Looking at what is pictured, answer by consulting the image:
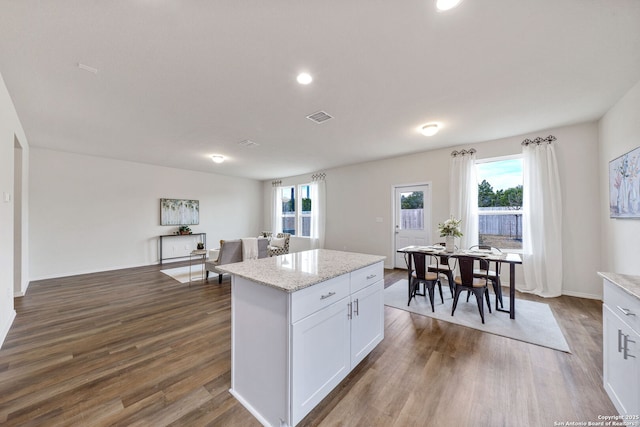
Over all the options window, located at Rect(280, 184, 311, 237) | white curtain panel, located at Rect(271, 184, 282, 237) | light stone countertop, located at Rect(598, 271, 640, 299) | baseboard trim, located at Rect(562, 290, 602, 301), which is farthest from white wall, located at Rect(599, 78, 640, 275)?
white curtain panel, located at Rect(271, 184, 282, 237)

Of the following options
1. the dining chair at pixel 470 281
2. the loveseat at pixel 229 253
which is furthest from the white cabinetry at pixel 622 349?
the loveseat at pixel 229 253

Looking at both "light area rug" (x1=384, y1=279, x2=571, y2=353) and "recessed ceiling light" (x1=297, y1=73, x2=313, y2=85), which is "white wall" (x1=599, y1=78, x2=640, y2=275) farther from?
"recessed ceiling light" (x1=297, y1=73, x2=313, y2=85)

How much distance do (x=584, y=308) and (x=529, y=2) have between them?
3.86 m

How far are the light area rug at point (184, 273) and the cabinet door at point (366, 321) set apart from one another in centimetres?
389

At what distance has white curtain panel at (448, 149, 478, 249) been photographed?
15.0 feet

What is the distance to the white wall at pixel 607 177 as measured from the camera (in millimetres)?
2644

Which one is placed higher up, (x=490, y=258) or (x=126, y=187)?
(x=126, y=187)

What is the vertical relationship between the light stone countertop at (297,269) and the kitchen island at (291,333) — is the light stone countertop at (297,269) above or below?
above

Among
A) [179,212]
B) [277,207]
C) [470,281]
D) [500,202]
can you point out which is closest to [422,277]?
[470,281]

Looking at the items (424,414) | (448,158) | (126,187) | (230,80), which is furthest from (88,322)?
(448,158)

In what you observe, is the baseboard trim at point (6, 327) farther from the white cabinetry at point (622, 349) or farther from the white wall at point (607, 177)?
the white wall at point (607, 177)

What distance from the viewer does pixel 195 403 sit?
1670mm

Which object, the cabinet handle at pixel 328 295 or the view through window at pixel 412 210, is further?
the view through window at pixel 412 210

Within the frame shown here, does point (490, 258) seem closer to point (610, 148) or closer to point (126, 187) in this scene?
point (610, 148)
